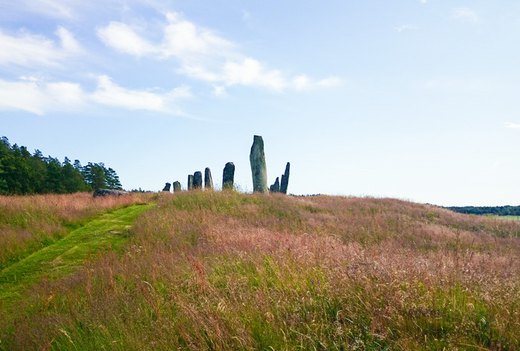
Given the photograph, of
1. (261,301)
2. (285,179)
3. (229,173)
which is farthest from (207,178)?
(261,301)

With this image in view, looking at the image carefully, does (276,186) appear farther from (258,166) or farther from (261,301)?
(261,301)

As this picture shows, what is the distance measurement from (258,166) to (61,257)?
15.7 m

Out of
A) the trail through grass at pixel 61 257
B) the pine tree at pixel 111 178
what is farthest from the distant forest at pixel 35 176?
the trail through grass at pixel 61 257

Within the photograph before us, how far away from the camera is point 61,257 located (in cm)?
1021

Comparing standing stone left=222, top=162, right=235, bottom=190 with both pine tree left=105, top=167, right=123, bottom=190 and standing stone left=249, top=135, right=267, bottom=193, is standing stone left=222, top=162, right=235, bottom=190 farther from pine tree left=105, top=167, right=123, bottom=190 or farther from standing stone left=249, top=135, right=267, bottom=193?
pine tree left=105, top=167, right=123, bottom=190

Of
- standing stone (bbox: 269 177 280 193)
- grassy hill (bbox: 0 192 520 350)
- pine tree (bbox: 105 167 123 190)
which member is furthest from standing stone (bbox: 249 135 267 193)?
pine tree (bbox: 105 167 123 190)

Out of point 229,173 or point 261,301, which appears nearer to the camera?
point 261,301

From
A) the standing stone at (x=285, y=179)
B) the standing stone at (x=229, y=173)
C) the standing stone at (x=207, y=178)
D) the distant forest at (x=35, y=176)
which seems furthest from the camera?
the distant forest at (x=35, y=176)

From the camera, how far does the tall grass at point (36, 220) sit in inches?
476

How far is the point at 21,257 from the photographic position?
1166 centimetres

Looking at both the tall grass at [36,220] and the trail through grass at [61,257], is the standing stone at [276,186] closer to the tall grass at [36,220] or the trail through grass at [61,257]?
the tall grass at [36,220]

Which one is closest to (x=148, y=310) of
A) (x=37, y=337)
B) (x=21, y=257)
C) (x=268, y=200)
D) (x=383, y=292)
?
(x=37, y=337)

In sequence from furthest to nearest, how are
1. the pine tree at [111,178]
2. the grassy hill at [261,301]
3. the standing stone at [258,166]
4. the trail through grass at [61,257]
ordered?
the pine tree at [111,178]
the standing stone at [258,166]
the trail through grass at [61,257]
the grassy hill at [261,301]

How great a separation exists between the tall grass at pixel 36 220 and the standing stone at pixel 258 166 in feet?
24.8
